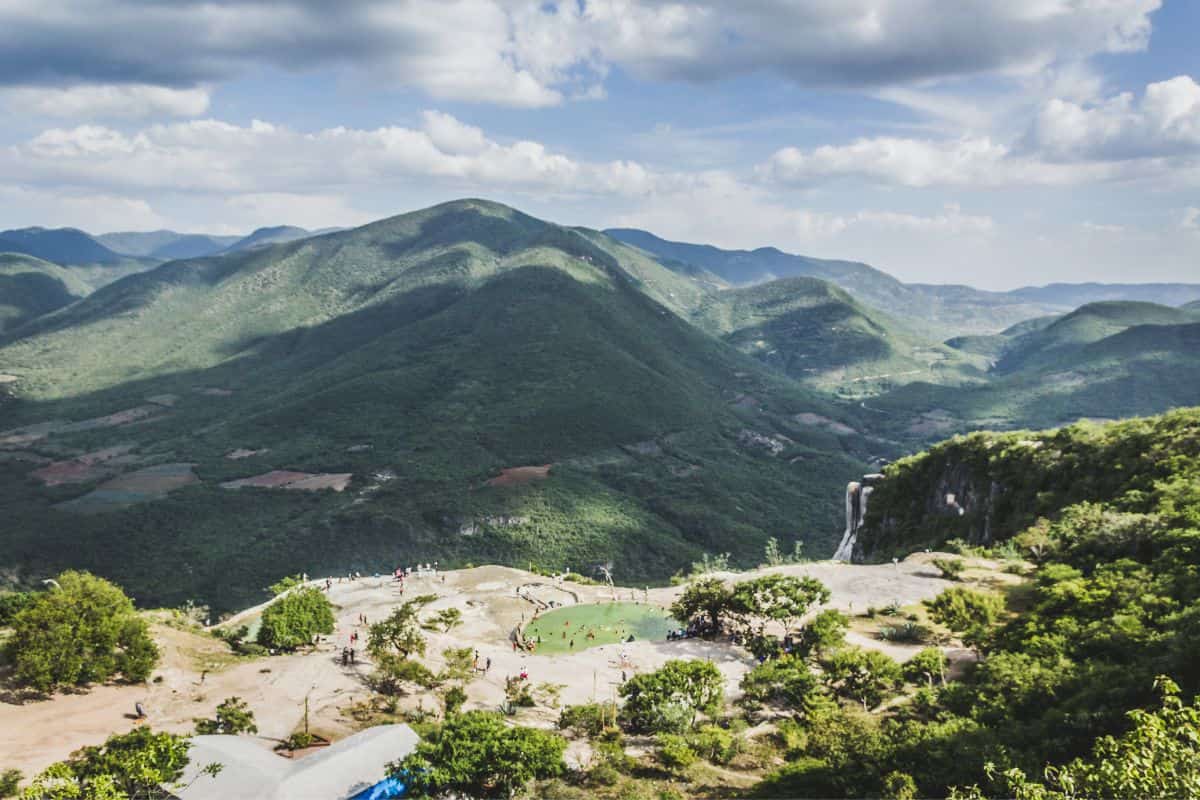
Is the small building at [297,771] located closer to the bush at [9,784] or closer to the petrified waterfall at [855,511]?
the bush at [9,784]

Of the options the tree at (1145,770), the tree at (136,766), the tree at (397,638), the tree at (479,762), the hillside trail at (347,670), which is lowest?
the hillside trail at (347,670)

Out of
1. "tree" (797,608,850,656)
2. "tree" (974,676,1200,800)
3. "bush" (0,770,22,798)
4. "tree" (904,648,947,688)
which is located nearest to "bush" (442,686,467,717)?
"bush" (0,770,22,798)

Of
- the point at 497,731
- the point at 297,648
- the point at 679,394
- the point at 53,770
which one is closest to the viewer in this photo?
the point at 53,770

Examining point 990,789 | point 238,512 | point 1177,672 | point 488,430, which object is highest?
point 1177,672

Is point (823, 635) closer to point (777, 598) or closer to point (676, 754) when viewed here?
point (777, 598)

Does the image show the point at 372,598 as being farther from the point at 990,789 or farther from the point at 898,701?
the point at 990,789

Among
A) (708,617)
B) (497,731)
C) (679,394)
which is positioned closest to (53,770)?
(497,731)

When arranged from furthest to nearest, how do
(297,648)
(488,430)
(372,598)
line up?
(488,430) → (372,598) → (297,648)

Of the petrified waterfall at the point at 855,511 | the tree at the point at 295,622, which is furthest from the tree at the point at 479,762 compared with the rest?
the petrified waterfall at the point at 855,511
